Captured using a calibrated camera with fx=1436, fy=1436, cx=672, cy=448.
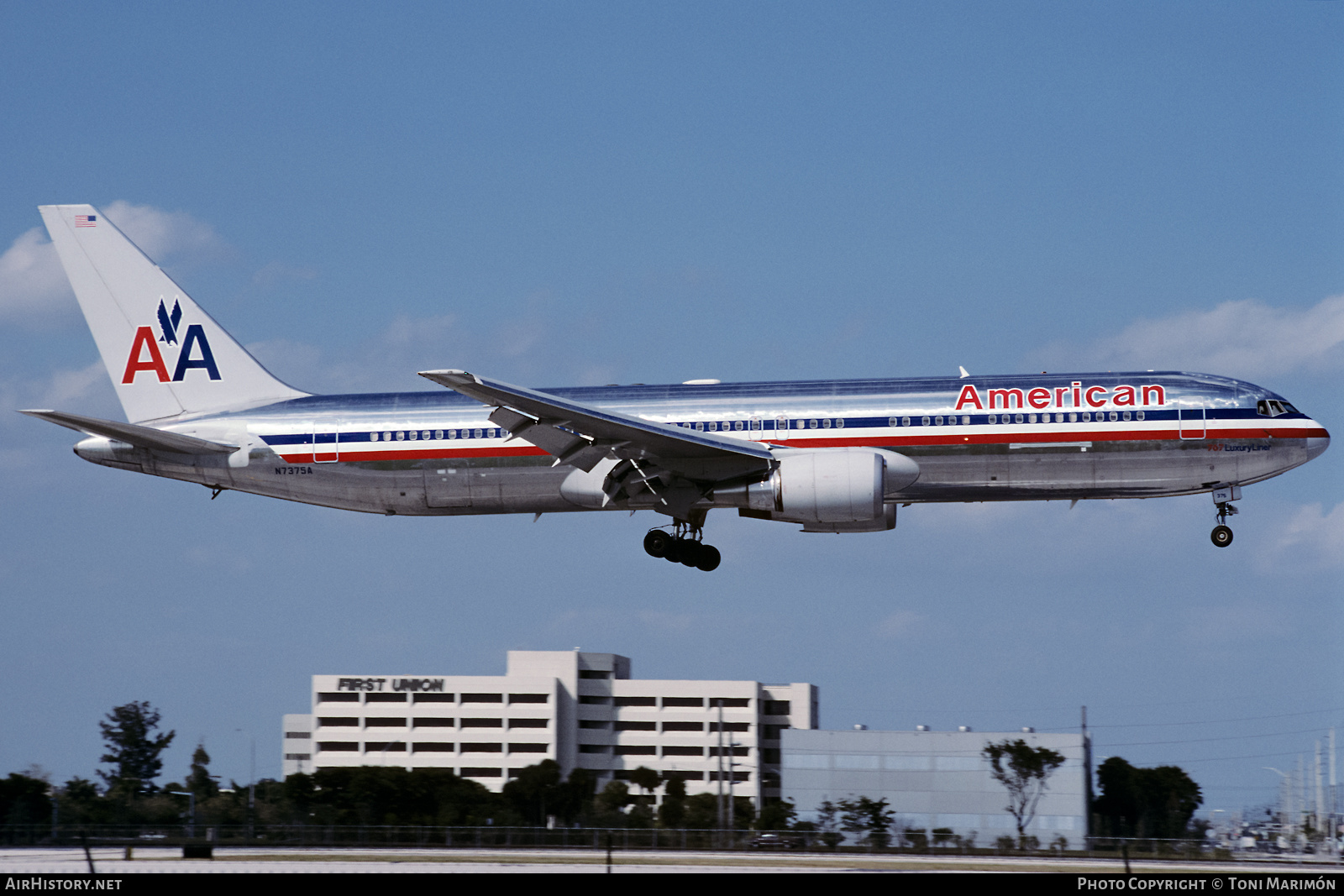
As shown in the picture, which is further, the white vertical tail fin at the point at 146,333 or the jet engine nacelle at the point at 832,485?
the white vertical tail fin at the point at 146,333

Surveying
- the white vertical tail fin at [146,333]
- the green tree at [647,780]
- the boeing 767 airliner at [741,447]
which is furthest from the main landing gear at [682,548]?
the green tree at [647,780]

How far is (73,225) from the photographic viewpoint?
133 feet

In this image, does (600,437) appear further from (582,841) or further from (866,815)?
(866,815)

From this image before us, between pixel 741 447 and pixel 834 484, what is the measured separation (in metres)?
2.21

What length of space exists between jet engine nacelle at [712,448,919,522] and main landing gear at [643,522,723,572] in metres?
3.94

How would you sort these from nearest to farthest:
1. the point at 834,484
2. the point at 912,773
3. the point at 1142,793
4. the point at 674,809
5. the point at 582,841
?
1. the point at 834,484
2. the point at 582,841
3. the point at 674,809
4. the point at 1142,793
5. the point at 912,773

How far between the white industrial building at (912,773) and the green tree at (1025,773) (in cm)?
31

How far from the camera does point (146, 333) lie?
3966 centimetres

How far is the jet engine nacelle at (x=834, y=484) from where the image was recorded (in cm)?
3100

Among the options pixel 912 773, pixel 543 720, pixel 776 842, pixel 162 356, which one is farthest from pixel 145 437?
pixel 543 720

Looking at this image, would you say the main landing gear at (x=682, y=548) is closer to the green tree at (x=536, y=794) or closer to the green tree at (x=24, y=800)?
the green tree at (x=24, y=800)

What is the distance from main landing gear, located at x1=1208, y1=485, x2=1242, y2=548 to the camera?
3303 cm
